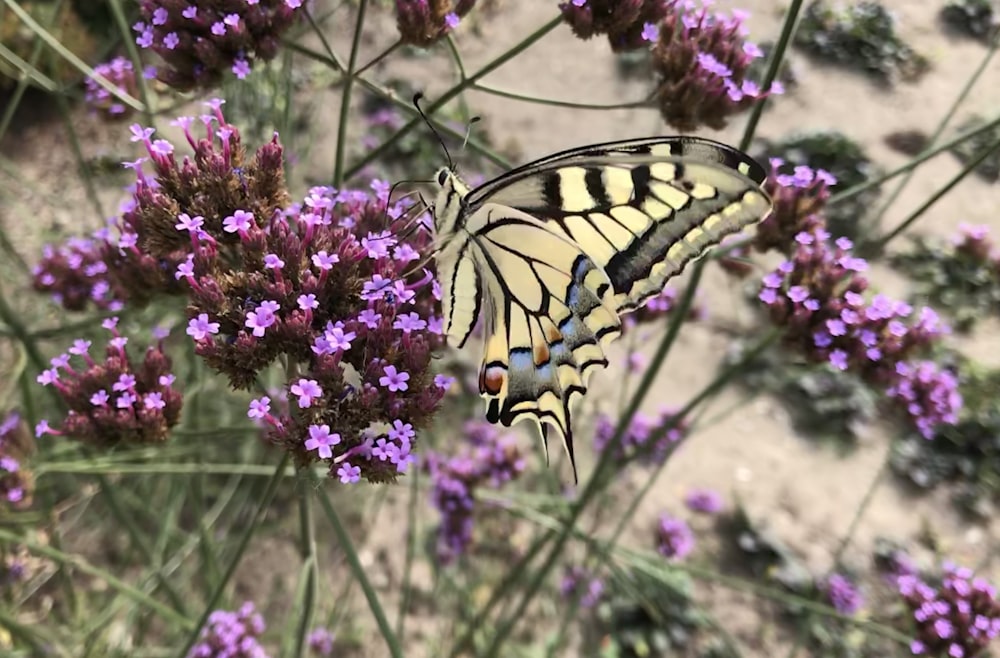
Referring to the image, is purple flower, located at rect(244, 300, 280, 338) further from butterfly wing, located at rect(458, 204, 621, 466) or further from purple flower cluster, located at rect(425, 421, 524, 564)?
purple flower cluster, located at rect(425, 421, 524, 564)

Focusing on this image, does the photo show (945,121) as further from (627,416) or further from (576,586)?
(576,586)

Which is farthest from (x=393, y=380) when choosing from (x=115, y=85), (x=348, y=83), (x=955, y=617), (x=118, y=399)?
(x=955, y=617)

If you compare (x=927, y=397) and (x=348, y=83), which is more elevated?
(x=348, y=83)

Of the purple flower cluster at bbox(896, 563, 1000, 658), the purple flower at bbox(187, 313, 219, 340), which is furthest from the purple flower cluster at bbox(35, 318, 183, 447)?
the purple flower cluster at bbox(896, 563, 1000, 658)

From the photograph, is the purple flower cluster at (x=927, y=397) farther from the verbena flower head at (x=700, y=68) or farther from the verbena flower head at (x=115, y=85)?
the verbena flower head at (x=115, y=85)

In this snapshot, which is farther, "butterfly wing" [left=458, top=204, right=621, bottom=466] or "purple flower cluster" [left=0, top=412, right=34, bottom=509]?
"purple flower cluster" [left=0, top=412, right=34, bottom=509]

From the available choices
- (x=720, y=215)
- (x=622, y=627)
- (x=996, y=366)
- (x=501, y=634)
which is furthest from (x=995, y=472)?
(x=720, y=215)
